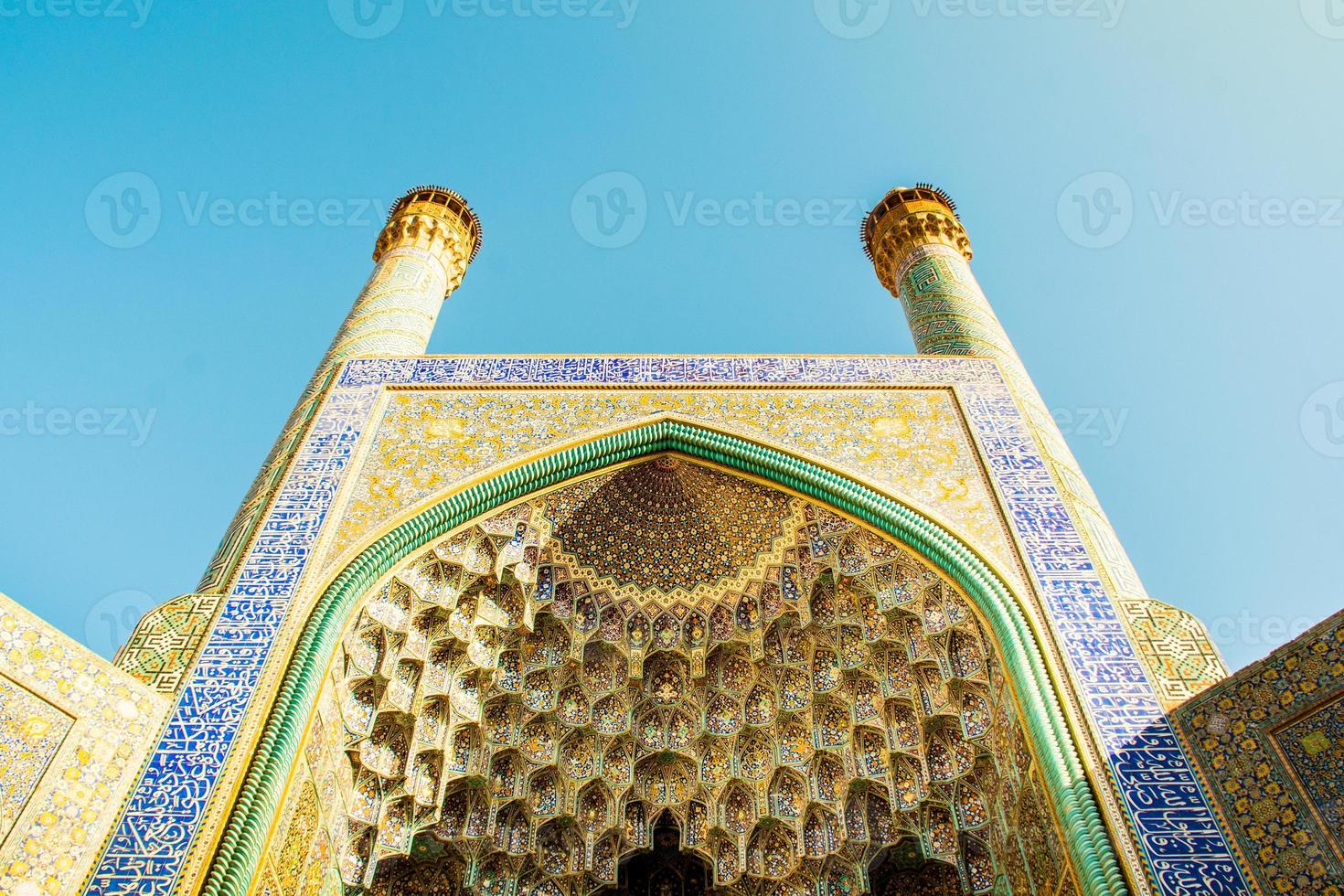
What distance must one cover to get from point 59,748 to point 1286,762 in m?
4.53

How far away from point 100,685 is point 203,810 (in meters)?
0.69

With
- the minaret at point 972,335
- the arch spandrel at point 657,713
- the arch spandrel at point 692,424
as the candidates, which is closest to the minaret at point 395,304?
the arch spandrel at point 692,424

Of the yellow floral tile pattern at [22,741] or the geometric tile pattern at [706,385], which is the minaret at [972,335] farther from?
the yellow floral tile pattern at [22,741]

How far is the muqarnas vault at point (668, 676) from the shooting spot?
361 centimetres

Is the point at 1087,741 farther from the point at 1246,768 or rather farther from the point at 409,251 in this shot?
the point at 409,251

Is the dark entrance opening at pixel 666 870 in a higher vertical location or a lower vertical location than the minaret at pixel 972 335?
lower

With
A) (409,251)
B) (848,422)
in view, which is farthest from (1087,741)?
(409,251)

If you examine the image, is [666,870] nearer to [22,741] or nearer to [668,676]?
[668,676]

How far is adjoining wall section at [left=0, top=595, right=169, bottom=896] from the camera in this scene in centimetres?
337

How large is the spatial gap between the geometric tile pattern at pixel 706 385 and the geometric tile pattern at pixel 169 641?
6 cm

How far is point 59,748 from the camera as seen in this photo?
11.9 feet

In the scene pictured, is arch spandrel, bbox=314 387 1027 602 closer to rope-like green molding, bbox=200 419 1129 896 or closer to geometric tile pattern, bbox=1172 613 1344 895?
rope-like green molding, bbox=200 419 1129 896

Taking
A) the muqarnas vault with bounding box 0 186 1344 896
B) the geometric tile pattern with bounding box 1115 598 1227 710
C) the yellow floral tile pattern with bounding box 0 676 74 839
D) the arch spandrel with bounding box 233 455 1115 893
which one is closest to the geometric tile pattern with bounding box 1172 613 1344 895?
the muqarnas vault with bounding box 0 186 1344 896

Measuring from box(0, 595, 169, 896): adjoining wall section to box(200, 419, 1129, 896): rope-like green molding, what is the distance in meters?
0.46
